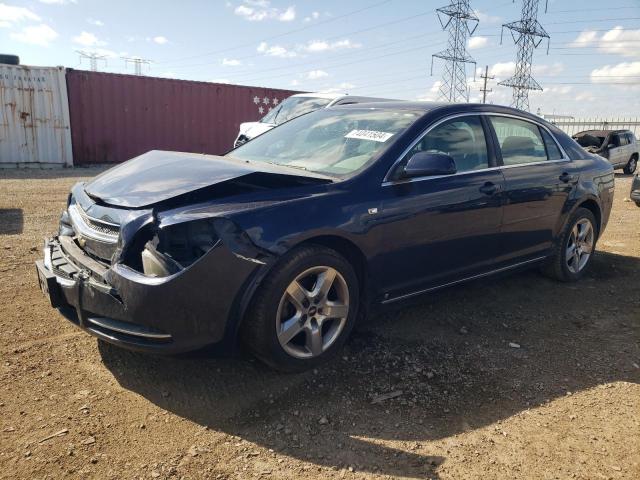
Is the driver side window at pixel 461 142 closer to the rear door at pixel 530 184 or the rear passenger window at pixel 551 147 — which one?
the rear door at pixel 530 184

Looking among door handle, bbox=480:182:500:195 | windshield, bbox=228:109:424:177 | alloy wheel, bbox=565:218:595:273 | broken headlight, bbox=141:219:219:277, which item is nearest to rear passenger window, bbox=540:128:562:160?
alloy wheel, bbox=565:218:595:273

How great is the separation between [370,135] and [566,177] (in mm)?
2101

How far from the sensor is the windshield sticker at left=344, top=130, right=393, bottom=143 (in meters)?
3.53

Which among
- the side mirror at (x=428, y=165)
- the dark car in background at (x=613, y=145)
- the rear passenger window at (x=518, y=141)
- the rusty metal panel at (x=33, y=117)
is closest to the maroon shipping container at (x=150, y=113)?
the rusty metal panel at (x=33, y=117)

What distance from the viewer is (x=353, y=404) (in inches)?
110

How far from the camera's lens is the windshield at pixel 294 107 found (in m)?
10.3

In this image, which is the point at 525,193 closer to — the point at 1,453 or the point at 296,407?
the point at 296,407

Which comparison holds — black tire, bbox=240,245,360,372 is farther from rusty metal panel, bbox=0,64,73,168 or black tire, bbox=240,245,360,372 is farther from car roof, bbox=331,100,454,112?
rusty metal panel, bbox=0,64,73,168

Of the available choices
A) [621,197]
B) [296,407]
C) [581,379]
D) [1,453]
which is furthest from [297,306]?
[621,197]

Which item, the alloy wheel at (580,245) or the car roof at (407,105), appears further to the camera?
the alloy wheel at (580,245)

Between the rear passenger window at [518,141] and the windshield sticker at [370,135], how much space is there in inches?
43.7

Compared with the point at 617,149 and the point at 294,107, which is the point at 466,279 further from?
the point at 617,149

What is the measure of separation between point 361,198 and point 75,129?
13.7 meters

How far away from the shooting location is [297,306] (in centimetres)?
291
